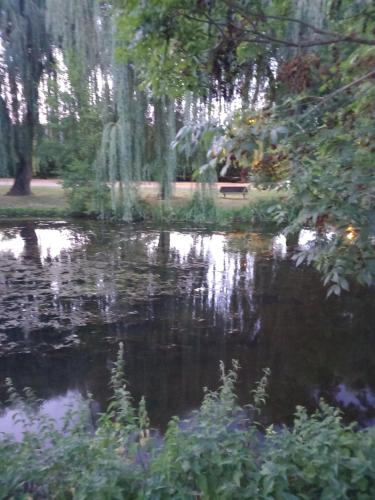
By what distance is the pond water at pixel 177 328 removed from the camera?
5469 mm

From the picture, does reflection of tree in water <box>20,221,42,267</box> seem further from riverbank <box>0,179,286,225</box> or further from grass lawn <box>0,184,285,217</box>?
riverbank <box>0,179,286,225</box>

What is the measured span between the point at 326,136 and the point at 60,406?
150 inches

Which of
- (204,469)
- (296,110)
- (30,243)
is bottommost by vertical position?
(30,243)

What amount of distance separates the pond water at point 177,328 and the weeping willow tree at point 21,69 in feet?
24.7

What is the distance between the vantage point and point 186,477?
2549mm

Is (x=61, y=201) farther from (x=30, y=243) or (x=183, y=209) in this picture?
(x=30, y=243)

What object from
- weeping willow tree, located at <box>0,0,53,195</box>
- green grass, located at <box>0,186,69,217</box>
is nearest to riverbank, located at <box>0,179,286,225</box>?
green grass, located at <box>0,186,69,217</box>

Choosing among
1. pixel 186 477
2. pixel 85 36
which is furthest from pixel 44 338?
pixel 85 36

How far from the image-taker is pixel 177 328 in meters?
7.38

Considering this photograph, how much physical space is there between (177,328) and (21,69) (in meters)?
13.9

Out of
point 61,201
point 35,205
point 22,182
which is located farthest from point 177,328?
point 22,182

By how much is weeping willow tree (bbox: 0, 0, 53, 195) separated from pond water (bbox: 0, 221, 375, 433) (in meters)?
7.52

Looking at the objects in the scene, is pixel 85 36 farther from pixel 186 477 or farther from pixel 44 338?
pixel 186 477

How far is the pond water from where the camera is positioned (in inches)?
215
